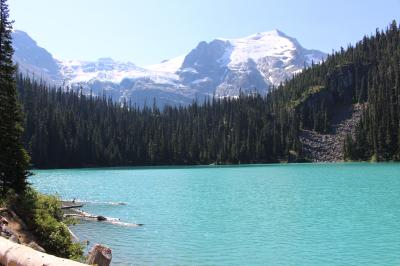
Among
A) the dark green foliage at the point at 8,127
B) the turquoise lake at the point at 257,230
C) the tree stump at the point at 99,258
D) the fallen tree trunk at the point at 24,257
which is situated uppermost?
the dark green foliage at the point at 8,127

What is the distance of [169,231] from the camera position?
38.5 metres

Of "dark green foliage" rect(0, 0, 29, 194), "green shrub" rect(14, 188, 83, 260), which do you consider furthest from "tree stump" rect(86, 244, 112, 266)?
"dark green foliage" rect(0, 0, 29, 194)

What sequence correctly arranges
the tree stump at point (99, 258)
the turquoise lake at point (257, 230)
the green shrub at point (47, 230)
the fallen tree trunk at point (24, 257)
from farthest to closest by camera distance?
1. the turquoise lake at point (257, 230)
2. the green shrub at point (47, 230)
3. the tree stump at point (99, 258)
4. the fallen tree trunk at point (24, 257)

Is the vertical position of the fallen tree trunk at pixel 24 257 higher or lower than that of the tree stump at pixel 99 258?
higher

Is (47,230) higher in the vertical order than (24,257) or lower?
lower

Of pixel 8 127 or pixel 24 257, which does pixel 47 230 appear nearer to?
pixel 8 127

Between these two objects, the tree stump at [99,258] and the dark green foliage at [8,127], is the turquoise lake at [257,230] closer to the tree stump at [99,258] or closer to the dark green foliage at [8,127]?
the dark green foliage at [8,127]

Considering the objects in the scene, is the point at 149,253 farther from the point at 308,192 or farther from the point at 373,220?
the point at 308,192

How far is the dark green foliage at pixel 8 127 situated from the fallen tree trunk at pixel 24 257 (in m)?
19.8

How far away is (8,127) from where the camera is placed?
32062 mm

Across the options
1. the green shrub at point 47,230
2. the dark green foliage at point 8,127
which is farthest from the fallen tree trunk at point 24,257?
the dark green foliage at point 8,127

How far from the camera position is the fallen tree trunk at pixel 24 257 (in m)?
10.3

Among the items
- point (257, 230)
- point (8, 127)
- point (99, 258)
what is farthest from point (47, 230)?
point (257, 230)

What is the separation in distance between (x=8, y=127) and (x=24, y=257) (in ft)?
74.1
